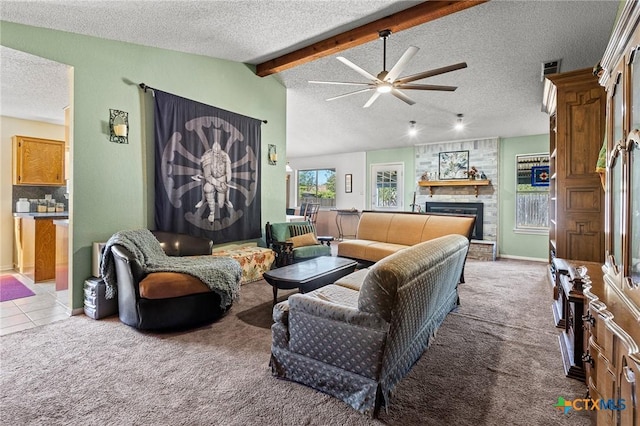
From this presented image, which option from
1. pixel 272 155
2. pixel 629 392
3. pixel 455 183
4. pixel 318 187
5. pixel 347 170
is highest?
pixel 347 170

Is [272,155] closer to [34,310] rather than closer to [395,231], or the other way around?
[395,231]

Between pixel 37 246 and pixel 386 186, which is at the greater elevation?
pixel 386 186

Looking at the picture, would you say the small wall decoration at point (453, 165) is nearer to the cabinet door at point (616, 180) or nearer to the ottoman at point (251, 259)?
the ottoman at point (251, 259)

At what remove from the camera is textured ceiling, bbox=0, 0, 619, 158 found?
2.84 metres

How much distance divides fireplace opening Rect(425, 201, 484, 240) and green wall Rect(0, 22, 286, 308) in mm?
5937

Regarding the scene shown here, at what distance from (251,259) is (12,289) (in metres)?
2.95

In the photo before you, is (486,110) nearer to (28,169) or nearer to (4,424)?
(4,424)

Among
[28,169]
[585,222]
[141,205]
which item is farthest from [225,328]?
[28,169]

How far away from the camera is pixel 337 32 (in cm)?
365

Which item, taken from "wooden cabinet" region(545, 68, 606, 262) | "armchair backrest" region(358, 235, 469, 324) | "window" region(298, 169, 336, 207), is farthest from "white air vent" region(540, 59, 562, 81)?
"window" region(298, 169, 336, 207)

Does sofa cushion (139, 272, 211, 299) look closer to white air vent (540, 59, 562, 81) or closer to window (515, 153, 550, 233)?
white air vent (540, 59, 562, 81)

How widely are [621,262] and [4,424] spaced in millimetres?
3115

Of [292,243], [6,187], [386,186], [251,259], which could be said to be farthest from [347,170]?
[6,187]

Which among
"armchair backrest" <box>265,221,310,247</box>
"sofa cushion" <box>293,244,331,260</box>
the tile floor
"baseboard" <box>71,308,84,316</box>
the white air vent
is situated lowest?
the tile floor
